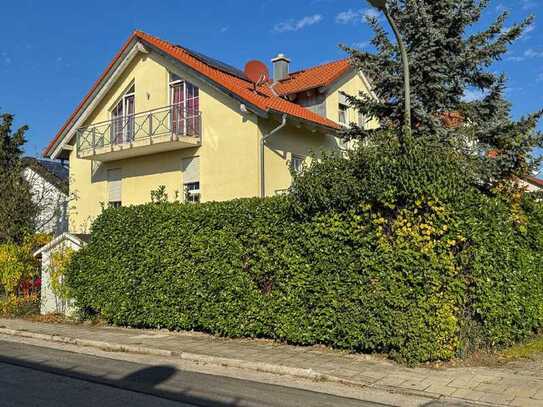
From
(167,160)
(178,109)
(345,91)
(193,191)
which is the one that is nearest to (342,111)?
(345,91)

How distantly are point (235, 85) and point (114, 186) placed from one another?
7194 millimetres

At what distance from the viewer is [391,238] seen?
8.60 metres

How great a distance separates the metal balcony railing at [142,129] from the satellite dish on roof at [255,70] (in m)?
3.54

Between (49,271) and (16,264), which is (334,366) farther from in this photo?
(16,264)

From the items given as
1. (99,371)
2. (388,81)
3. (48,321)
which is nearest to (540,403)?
(99,371)

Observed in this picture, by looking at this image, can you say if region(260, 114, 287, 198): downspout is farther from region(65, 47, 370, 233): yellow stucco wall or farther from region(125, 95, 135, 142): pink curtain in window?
region(125, 95, 135, 142): pink curtain in window

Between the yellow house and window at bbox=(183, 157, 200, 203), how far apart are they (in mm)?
36

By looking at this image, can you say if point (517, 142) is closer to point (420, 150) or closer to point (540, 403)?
point (420, 150)

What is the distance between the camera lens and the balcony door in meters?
20.3

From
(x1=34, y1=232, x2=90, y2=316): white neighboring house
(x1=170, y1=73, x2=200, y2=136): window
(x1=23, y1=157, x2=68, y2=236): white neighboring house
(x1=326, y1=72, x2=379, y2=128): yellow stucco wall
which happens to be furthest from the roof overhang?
(x1=34, y1=232, x2=90, y2=316): white neighboring house

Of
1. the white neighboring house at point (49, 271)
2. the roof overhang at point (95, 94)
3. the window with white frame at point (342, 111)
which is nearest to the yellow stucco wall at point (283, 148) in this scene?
the window with white frame at point (342, 111)

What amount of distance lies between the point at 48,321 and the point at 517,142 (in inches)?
469

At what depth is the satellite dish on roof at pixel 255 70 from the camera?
69.6 feet

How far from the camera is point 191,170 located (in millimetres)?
18891
